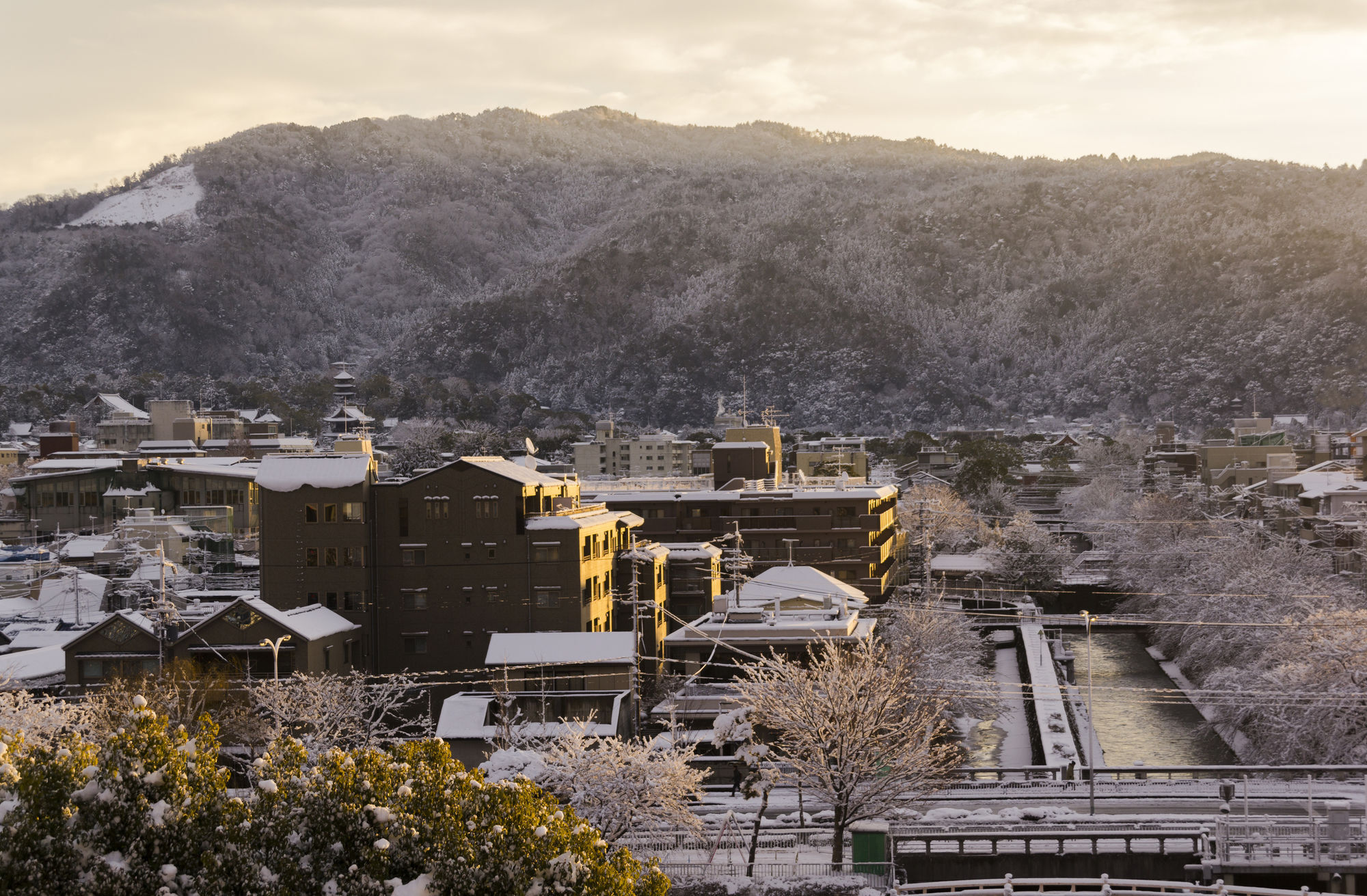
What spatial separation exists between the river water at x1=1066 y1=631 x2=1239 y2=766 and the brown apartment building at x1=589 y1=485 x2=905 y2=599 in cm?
944

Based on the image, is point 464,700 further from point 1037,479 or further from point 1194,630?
point 1037,479

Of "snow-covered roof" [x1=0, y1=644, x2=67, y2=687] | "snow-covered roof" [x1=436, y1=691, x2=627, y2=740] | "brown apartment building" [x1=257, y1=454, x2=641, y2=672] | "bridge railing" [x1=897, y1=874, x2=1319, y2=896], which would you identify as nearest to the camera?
"bridge railing" [x1=897, y1=874, x2=1319, y2=896]

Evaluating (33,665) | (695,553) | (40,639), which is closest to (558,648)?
(695,553)

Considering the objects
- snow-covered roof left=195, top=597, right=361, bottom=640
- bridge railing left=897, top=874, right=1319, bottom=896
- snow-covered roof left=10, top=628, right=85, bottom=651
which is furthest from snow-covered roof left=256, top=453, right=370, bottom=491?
bridge railing left=897, top=874, right=1319, bottom=896

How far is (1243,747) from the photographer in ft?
120

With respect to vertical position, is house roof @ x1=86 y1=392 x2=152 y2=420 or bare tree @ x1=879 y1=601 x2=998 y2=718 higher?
house roof @ x1=86 y1=392 x2=152 y2=420

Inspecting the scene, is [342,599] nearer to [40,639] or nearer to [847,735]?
[40,639]

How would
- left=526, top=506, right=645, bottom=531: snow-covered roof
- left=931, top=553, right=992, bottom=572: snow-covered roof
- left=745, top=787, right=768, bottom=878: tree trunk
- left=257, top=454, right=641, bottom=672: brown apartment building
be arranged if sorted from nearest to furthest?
left=745, top=787, right=768, bottom=878: tree trunk → left=257, top=454, right=641, bottom=672: brown apartment building → left=526, top=506, right=645, bottom=531: snow-covered roof → left=931, top=553, right=992, bottom=572: snow-covered roof

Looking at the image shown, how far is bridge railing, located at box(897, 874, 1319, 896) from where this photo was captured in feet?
65.1

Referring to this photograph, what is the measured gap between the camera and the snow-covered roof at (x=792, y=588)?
139 ft

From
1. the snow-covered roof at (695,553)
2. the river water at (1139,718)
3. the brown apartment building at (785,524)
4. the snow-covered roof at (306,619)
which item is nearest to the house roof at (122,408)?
the brown apartment building at (785,524)

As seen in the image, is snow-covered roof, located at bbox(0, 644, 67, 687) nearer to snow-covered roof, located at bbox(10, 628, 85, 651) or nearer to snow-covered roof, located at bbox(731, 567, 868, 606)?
snow-covered roof, located at bbox(10, 628, 85, 651)

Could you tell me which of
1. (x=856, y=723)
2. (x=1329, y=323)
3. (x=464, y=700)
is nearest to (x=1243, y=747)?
(x=856, y=723)

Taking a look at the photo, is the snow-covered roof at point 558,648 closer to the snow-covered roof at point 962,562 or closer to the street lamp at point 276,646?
the street lamp at point 276,646
